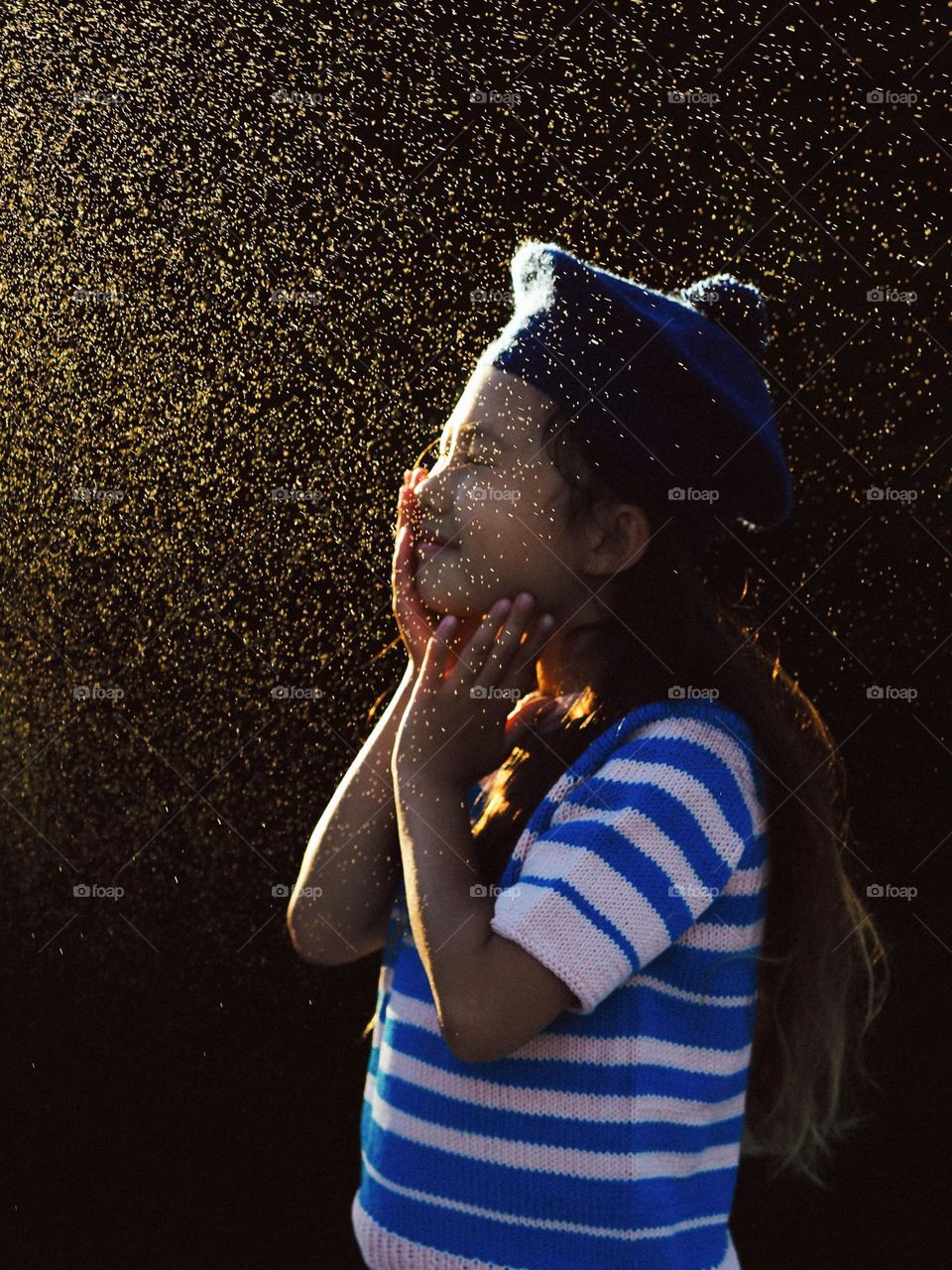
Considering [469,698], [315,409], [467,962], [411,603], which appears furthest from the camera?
[315,409]

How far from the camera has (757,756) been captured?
86 cm

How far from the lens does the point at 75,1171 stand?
201 centimetres

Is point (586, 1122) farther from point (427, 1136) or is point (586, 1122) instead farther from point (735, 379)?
point (735, 379)

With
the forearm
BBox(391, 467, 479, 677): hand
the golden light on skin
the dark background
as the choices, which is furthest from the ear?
the dark background

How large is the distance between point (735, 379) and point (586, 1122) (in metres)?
0.58

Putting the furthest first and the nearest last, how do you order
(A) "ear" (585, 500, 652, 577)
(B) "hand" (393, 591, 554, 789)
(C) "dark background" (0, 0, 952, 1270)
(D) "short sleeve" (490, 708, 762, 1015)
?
(C) "dark background" (0, 0, 952, 1270), (A) "ear" (585, 500, 652, 577), (B) "hand" (393, 591, 554, 789), (D) "short sleeve" (490, 708, 762, 1015)

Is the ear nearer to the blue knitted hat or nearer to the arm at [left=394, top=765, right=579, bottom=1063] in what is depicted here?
the blue knitted hat

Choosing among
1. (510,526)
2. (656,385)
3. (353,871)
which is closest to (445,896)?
(353,871)

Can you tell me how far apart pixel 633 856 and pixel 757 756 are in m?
0.16

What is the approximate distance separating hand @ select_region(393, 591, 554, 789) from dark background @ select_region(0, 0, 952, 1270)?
0.68m

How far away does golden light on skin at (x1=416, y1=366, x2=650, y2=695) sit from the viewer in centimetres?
90

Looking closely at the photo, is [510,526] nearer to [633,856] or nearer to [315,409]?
[633,856]

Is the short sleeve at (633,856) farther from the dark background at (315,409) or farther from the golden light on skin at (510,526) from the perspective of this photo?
the dark background at (315,409)

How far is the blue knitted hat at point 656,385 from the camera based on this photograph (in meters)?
0.92
